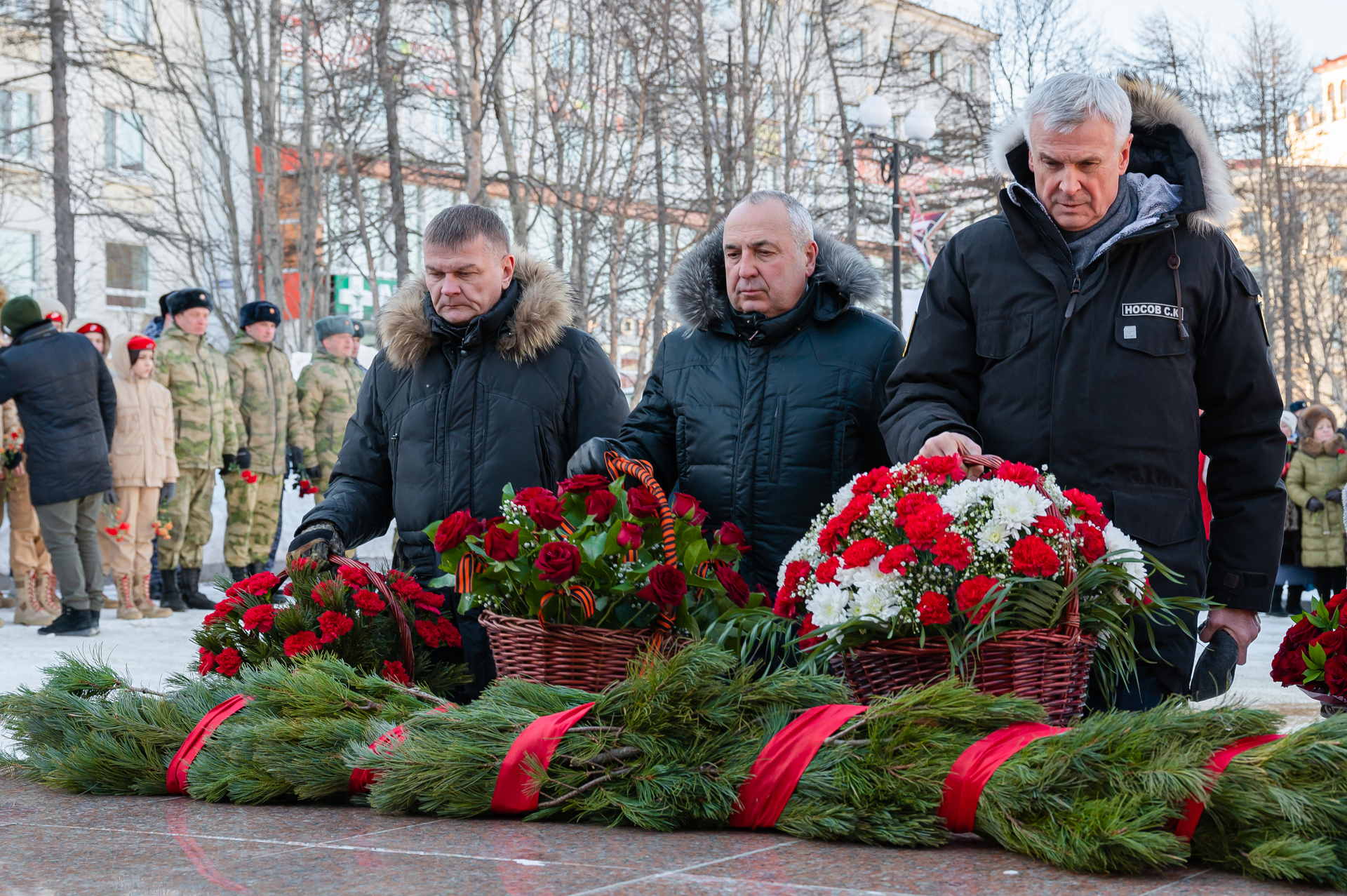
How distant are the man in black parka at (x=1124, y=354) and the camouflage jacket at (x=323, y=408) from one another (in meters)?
9.60

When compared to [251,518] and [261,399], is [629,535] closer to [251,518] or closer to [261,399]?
[251,518]

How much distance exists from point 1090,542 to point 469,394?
2155mm

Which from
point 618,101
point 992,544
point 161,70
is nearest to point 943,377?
point 992,544

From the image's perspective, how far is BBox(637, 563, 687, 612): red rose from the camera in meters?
3.05

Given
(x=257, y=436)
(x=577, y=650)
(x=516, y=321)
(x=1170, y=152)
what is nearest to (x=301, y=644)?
(x=577, y=650)

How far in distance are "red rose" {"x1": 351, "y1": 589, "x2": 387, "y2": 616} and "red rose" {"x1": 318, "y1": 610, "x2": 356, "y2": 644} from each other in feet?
0.15

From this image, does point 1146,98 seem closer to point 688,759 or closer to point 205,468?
point 688,759

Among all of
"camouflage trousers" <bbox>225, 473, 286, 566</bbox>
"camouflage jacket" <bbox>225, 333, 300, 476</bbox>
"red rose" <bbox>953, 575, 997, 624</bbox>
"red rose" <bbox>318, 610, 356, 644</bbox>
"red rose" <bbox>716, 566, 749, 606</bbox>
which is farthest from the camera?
"camouflage jacket" <bbox>225, 333, 300, 476</bbox>

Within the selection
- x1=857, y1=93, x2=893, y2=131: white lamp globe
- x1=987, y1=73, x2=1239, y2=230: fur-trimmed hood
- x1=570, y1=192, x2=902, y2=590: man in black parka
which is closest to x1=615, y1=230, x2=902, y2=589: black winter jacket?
x1=570, y1=192, x2=902, y2=590: man in black parka

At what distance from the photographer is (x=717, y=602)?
3244mm

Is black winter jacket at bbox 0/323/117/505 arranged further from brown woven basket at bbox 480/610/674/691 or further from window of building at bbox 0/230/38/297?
window of building at bbox 0/230/38/297

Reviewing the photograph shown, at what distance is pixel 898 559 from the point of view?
9.09 feet

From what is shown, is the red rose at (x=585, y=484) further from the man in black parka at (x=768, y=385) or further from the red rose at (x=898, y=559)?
the red rose at (x=898, y=559)

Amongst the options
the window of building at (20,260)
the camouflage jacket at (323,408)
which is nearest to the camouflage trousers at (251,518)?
the camouflage jacket at (323,408)
